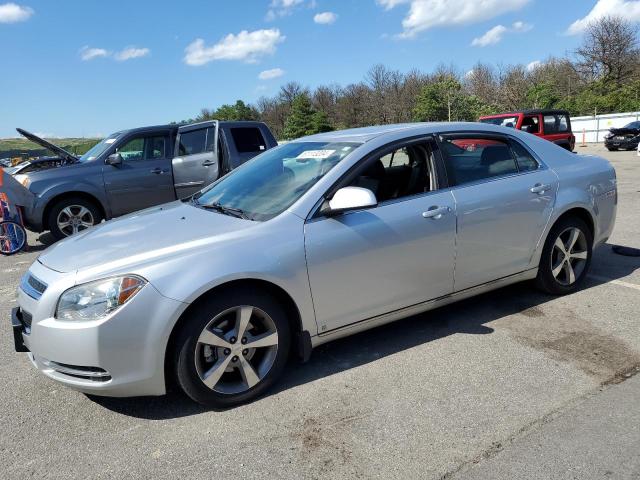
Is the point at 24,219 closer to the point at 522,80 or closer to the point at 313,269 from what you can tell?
the point at 313,269

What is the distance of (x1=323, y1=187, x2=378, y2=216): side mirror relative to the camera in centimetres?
311

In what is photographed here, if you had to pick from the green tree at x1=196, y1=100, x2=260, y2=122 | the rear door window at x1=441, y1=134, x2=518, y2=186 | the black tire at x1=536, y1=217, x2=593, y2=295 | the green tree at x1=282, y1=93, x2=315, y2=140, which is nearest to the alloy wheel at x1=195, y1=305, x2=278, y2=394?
the rear door window at x1=441, y1=134, x2=518, y2=186

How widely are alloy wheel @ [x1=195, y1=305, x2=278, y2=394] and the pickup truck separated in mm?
5794

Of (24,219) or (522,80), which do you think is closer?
(24,219)

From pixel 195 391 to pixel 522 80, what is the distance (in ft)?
198

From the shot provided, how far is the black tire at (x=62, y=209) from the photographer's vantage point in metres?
8.30

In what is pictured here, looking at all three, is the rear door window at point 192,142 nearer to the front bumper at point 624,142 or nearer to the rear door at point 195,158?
the rear door at point 195,158

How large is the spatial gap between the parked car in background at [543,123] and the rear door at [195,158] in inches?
396

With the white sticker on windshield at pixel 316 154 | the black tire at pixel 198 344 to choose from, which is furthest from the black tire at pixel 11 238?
the black tire at pixel 198 344

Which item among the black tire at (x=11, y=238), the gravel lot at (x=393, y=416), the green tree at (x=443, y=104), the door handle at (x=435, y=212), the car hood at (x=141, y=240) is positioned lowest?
the gravel lot at (x=393, y=416)

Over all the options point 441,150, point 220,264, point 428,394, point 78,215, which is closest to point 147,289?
point 220,264

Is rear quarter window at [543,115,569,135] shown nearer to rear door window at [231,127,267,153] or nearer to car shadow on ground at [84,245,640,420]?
rear door window at [231,127,267,153]

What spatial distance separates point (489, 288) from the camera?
405 centimetres

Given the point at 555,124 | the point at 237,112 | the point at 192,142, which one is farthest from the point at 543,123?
the point at 237,112
